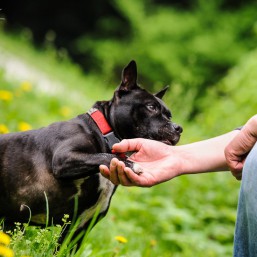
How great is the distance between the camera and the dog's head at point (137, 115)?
10.8 ft

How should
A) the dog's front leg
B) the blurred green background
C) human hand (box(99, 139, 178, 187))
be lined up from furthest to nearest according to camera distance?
the blurred green background < the dog's front leg < human hand (box(99, 139, 178, 187))

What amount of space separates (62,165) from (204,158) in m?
0.76

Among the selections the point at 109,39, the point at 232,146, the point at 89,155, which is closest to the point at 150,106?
the point at 89,155

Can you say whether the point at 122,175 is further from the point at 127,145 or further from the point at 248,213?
the point at 248,213

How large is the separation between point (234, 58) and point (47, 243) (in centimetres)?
1215

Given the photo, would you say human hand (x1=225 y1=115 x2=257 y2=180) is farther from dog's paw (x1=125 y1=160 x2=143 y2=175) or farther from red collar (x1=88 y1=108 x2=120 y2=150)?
red collar (x1=88 y1=108 x2=120 y2=150)

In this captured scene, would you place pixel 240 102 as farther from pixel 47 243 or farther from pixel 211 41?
pixel 211 41

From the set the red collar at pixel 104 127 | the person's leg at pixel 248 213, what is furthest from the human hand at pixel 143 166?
the person's leg at pixel 248 213

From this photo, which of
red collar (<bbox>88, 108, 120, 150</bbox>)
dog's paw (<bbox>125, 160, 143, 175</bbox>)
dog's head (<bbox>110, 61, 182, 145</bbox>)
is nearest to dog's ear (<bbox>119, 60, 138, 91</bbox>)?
dog's head (<bbox>110, 61, 182, 145</bbox>)

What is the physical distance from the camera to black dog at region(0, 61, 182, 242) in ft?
9.56

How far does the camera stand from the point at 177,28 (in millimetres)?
14781

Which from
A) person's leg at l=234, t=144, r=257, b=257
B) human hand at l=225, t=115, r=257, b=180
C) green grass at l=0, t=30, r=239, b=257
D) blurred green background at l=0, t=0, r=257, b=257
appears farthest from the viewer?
blurred green background at l=0, t=0, r=257, b=257

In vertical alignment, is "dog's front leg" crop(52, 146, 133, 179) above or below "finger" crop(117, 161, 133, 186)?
above

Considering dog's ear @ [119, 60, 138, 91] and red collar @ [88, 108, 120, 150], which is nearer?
red collar @ [88, 108, 120, 150]
